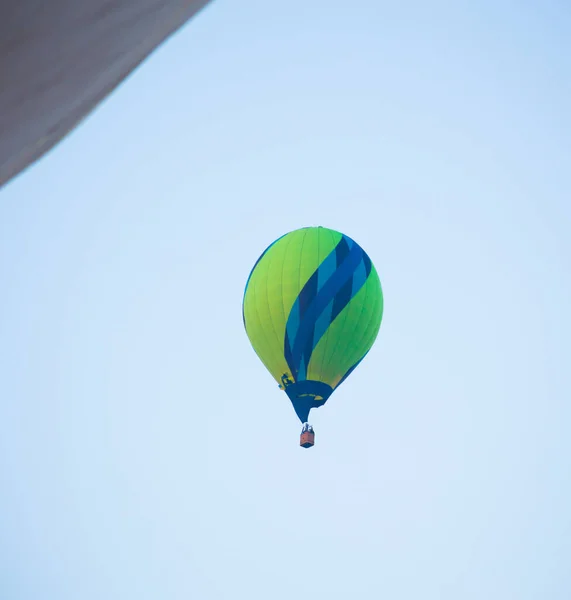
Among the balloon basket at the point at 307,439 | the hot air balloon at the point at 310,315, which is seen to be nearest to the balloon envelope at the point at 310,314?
the hot air balloon at the point at 310,315

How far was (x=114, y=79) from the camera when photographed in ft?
4.13

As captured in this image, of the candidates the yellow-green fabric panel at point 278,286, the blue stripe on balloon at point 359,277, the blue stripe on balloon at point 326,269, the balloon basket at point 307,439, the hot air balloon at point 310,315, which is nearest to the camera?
the balloon basket at point 307,439

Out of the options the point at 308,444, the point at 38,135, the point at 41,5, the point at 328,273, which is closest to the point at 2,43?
the point at 41,5

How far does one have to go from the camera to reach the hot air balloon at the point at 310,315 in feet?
63.3

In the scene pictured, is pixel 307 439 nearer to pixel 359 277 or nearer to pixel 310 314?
pixel 310 314

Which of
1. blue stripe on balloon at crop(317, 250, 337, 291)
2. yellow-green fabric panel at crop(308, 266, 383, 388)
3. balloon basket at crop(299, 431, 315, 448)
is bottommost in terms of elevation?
balloon basket at crop(299, 431, 315, 448)

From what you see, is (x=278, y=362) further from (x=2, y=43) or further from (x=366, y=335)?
(x=2, y=43)

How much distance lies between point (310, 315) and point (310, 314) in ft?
0.10

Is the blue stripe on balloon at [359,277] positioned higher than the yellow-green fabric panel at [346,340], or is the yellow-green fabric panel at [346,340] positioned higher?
the blue stripe on balloon at [359,277]

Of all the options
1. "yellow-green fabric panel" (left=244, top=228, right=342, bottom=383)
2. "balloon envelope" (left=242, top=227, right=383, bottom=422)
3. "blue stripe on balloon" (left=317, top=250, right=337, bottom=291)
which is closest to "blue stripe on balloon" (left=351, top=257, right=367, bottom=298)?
"balloon envelope" (left=242, top=227, right=383, bottom=422)

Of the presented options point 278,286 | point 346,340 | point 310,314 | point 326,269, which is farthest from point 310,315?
point 326,269

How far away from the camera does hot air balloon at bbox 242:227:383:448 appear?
19281 millimetres

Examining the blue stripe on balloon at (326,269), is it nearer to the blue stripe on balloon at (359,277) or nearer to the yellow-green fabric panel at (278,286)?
the yellow-green fabric panel at (278,286)

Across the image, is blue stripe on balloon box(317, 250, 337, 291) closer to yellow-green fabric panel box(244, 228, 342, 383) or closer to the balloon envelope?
the balloon envelope
